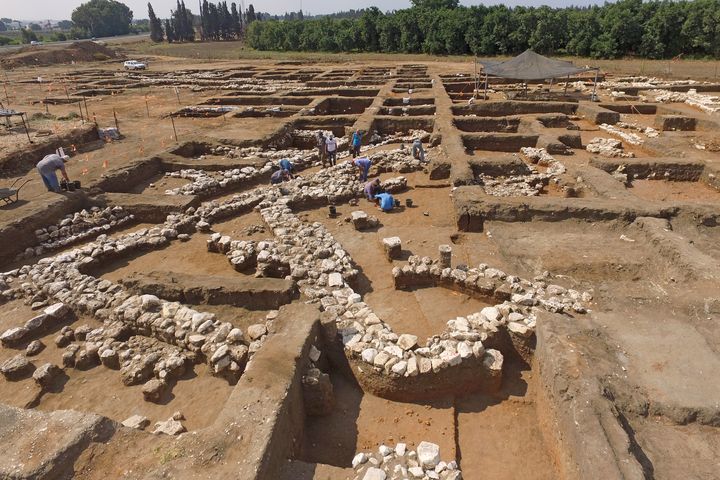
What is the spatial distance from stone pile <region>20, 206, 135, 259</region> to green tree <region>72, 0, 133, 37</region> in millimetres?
119728

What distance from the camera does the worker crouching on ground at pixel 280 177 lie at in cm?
1205

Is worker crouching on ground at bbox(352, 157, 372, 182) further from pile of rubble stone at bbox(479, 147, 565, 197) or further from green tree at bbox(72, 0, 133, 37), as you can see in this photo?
green tree at bbox(72, 0, 133, 37)

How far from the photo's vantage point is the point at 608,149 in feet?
45.3

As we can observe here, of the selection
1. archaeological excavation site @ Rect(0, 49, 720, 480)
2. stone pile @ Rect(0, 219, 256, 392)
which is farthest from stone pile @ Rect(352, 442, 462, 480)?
stone pile @ Rect(0, 219, 256, 392)

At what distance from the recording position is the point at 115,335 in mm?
6266

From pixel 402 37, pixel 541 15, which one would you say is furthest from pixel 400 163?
pixel 402 37

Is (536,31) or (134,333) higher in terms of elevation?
(536,31)

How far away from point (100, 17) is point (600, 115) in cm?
12408

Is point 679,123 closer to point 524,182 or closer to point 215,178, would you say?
point 524,182

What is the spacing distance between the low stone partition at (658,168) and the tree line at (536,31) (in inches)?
1344

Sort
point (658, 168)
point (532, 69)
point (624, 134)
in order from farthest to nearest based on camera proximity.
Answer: point (532, 69), point (624, 134), point (658, 168)

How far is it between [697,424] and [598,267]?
3.35 m

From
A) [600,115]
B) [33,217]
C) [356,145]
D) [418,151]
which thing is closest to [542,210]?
[418,151]

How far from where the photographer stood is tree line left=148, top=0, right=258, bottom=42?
286 ft
